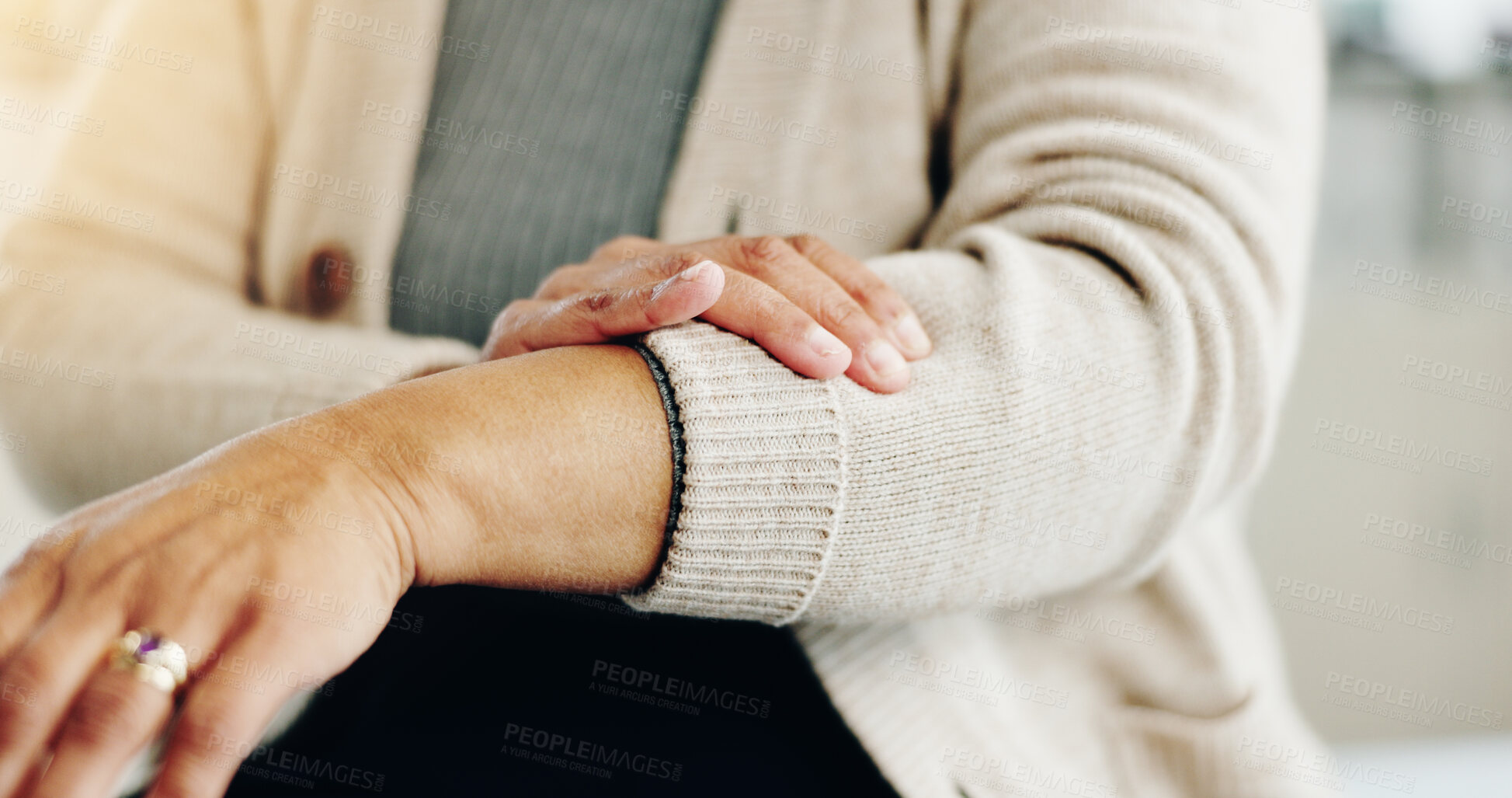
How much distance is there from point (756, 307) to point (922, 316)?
0.35 ft

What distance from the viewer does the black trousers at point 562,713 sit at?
19.3 inches

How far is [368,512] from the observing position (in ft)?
1.05

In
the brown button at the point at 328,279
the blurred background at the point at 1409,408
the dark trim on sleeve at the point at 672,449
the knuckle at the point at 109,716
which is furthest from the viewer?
the blurred background at the point at 1409,408

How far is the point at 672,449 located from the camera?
14.8 inches

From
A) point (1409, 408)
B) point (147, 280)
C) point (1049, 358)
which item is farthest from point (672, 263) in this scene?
point (1409, 408)

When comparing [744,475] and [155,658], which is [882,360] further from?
[155,658]

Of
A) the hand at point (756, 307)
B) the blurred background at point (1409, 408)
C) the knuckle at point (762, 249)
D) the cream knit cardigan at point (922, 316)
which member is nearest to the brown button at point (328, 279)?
the cream knit cardigan at point (922, 316)

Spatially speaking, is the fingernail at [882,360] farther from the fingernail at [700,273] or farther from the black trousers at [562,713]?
the black trousers at [562,713]

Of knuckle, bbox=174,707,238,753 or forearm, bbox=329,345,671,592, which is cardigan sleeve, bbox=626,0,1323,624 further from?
knuckle, bbox=174,707,238,753

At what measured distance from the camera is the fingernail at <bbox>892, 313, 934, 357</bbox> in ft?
1.44

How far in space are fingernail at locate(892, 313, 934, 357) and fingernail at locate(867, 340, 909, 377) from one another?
0.02 meters

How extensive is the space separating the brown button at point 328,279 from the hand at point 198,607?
0.37 m

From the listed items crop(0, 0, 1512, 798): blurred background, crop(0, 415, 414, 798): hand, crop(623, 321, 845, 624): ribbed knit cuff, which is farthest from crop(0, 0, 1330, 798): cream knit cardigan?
crop(0, 0, 1512, 798): blurred background

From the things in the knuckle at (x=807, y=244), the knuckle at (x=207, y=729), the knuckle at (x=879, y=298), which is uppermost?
the knuckle at (x=807, y=244)
